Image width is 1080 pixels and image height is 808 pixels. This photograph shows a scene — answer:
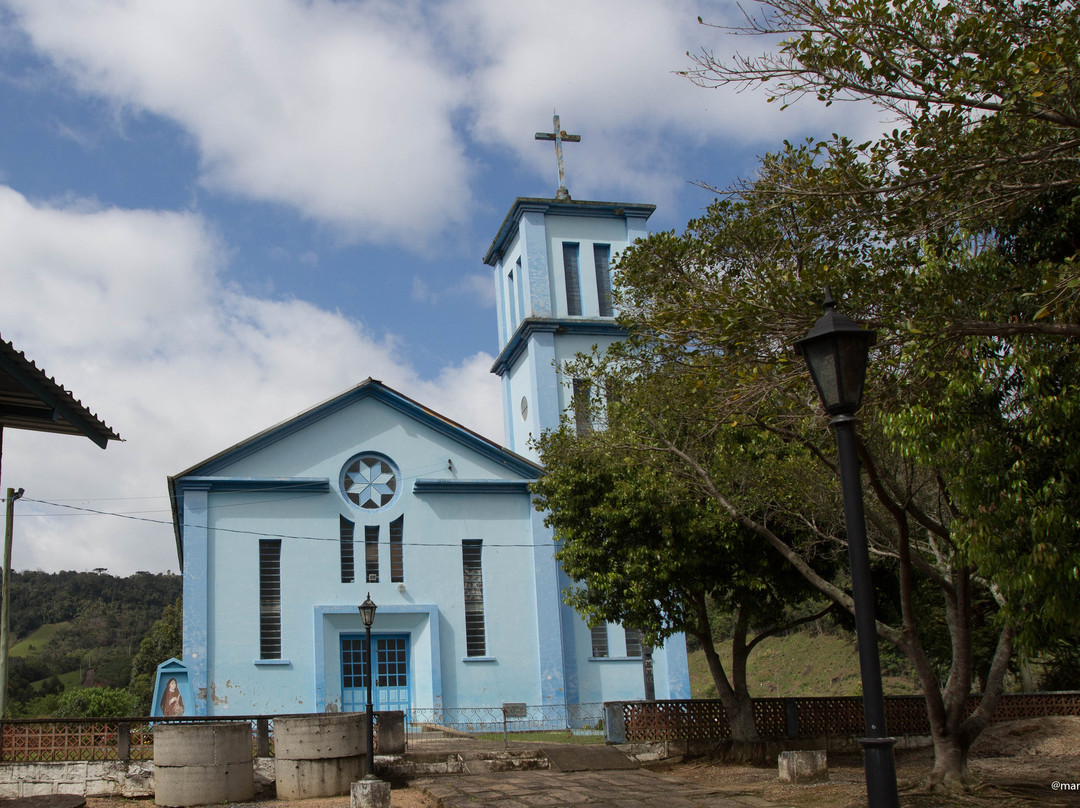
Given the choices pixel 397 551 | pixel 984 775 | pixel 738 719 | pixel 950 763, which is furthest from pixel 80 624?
pixel 950 763

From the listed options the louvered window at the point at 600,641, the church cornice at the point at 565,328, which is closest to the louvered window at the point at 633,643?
the louvered window at the point at 600,641

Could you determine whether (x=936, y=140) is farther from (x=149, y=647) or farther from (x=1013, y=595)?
(x=149, y=647)

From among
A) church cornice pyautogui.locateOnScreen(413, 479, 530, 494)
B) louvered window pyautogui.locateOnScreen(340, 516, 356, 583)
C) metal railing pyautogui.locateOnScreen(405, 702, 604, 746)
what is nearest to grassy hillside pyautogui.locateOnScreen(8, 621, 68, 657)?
louvered window pyautogui.locateOnScreen(340, 516, 356, 583)

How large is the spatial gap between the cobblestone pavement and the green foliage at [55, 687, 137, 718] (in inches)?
718

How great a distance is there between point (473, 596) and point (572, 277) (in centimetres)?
980

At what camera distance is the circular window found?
80.4ft

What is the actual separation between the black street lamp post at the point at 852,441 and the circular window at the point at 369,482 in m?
19.6

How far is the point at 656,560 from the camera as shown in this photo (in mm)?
17031

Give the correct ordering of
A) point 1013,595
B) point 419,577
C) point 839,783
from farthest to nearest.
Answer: point 419,577
point 839,783
point 1013,595

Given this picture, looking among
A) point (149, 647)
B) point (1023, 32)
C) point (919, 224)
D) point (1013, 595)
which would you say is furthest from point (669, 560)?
point (149, 647)

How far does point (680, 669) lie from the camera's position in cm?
2506

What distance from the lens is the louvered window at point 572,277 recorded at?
28266mm

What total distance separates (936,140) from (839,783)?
31.3 ft

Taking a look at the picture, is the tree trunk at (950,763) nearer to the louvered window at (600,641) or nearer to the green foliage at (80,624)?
the louvered window at (600,641)
